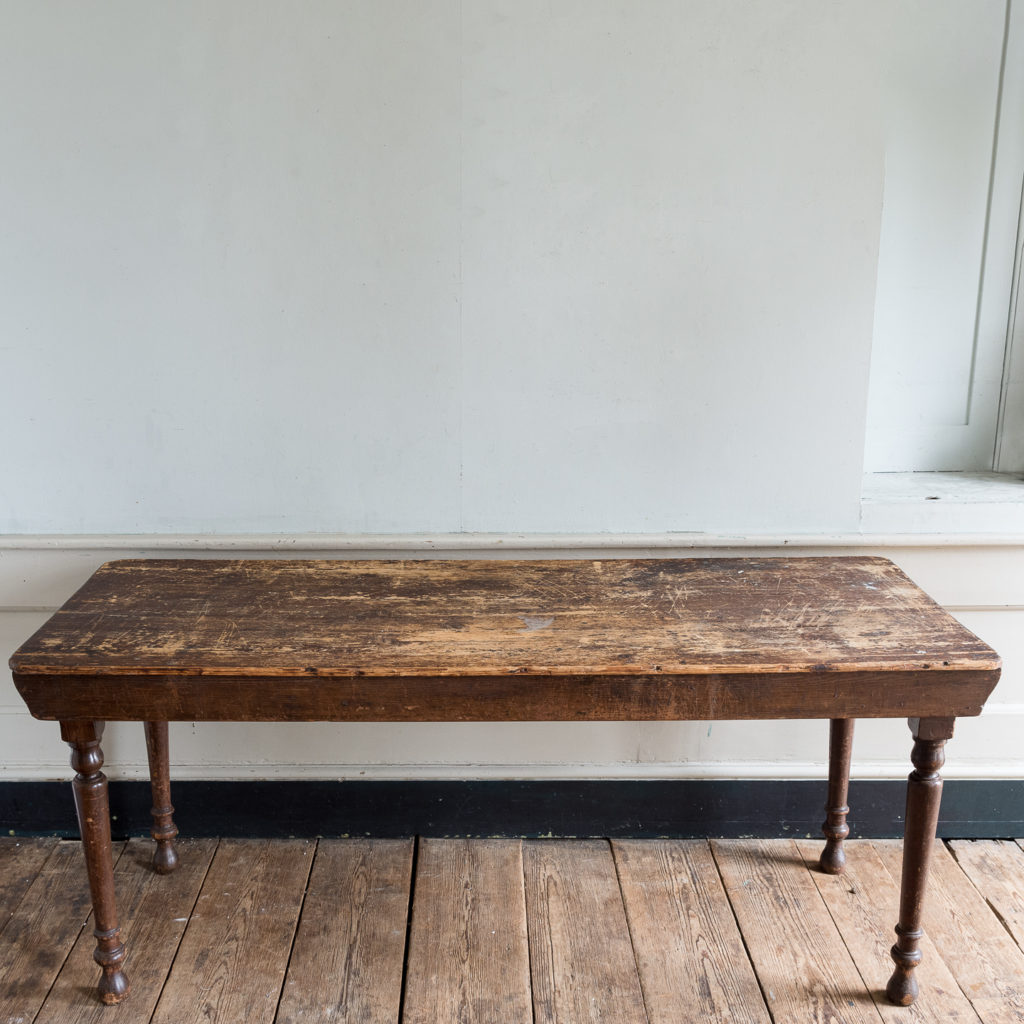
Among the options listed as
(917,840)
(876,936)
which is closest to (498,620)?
(917,840)

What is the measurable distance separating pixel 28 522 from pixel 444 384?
1.08 metres

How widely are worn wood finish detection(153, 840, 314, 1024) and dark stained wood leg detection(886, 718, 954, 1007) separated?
1.29 metres

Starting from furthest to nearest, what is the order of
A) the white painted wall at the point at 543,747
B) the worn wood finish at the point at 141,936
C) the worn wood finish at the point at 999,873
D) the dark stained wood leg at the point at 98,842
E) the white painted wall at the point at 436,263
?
the white painted wall at the point at 543,747
the worn wood finish at the point at 999,873
the white painted wall at the point at 436,263
the worn wood finish at the point at 141,936
the dark stained wood leg at the point at 98,842

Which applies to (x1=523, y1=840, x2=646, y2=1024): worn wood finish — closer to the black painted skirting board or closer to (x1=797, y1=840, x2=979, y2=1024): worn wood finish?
the black painted skirting board

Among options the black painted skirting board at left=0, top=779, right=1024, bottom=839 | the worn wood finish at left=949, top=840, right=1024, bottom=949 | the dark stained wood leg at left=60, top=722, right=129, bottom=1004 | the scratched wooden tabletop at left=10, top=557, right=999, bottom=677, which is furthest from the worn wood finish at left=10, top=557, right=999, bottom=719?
the worn wood finish at left=949, top=840, right=1024, bottom=949

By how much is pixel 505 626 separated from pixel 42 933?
4.32 ft

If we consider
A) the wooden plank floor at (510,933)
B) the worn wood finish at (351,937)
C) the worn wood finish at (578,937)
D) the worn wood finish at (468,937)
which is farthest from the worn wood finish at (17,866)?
the worn wood finish at (578,937)

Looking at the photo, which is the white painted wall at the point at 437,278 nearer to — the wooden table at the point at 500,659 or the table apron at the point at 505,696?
the wooden table at the point at 500,659

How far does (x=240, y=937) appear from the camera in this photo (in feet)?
6.98

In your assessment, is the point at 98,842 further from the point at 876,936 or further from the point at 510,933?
the point at 876,936

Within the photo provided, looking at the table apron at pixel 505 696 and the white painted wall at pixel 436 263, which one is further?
the white painted wall at pixel 436 263

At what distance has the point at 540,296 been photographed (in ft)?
7.21

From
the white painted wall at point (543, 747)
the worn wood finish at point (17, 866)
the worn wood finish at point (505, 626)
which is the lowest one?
the worn wood finish at point (17, 866)

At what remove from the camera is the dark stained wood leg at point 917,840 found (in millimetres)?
1794
